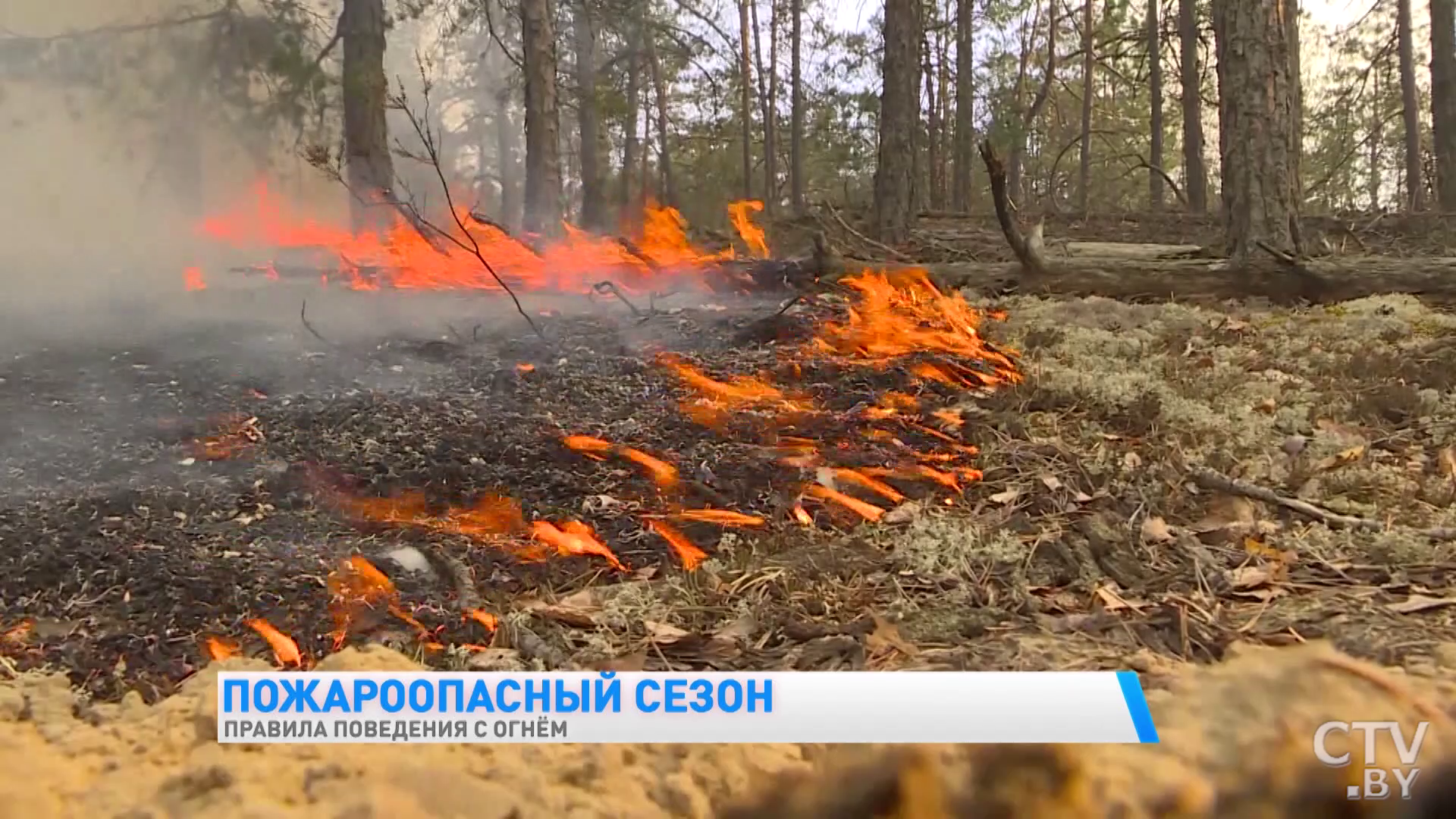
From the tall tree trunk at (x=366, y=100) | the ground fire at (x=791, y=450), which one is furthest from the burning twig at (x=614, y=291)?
the tall tree trunk at (x=366, y=100)

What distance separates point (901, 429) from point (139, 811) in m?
2.10

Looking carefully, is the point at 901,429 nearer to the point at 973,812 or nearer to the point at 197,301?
the point at 973,812

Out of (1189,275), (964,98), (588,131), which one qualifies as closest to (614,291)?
(1189,275)

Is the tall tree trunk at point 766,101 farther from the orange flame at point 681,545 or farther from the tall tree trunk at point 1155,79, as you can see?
the orange flame at point 681,545

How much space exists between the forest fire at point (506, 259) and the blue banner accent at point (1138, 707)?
13.0 feet

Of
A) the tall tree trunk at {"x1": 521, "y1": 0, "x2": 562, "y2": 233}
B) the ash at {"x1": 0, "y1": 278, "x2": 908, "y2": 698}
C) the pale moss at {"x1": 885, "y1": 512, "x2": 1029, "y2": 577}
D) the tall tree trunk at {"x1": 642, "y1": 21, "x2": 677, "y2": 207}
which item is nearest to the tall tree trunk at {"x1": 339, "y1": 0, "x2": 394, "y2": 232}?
the tall tree trunk at {"x1": 521, "y1": 0, "x2": 562, "y2": 233}

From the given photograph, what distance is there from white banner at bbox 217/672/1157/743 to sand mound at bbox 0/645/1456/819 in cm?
2

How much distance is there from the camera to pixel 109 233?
1023 cm

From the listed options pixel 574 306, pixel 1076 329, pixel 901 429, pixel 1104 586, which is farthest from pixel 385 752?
pixel 574 306

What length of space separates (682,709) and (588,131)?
1227 cm

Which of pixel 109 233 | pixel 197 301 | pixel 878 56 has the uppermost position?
pixel 878 56

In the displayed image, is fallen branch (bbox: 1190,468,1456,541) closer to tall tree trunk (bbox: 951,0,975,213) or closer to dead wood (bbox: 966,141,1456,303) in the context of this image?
dead wood (bbox: 966,141,1456,303)

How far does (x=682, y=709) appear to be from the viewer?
128cm

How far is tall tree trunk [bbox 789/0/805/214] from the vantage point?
1516cm
